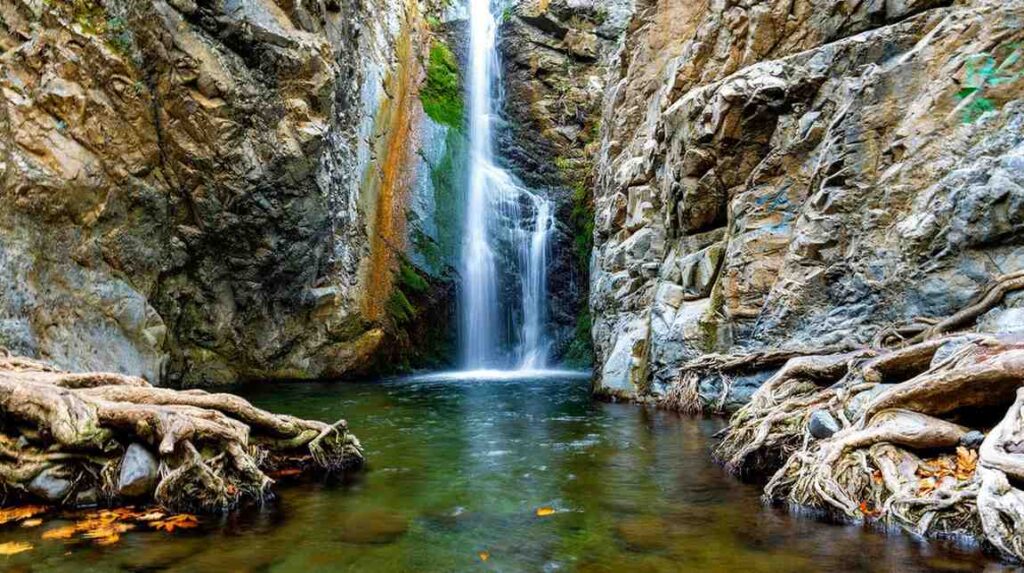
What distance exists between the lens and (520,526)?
6.06m

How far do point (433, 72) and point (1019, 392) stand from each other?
28.0 metres

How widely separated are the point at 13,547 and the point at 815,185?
1324 centimetres

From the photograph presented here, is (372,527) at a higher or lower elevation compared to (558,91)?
lower

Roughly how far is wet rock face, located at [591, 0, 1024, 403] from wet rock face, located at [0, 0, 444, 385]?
1013cm

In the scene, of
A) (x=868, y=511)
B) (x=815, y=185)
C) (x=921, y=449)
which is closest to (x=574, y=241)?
(x=815, y=185)

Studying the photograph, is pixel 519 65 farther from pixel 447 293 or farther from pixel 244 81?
pixel 244 81

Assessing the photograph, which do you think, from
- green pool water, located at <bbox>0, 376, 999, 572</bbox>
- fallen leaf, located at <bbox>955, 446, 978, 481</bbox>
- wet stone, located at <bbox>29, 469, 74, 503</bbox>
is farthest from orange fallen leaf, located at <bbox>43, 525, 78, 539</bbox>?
→ fallen leaf, located at <bbox>955, 446, 978, 481</bbox>

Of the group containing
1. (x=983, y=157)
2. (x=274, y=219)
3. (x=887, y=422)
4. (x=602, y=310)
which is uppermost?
(x=274, y=219)

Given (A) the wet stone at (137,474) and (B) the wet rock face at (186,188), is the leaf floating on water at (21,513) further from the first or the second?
(B) the wet rock face at (186,188)

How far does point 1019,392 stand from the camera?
538cm

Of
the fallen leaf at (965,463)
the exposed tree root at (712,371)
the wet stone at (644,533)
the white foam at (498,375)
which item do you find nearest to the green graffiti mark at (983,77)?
the exposed tree root at (712,371)

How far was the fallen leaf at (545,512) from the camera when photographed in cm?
637

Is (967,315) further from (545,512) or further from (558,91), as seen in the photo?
(558,91)

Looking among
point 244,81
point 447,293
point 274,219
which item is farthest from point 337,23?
point 447,293
